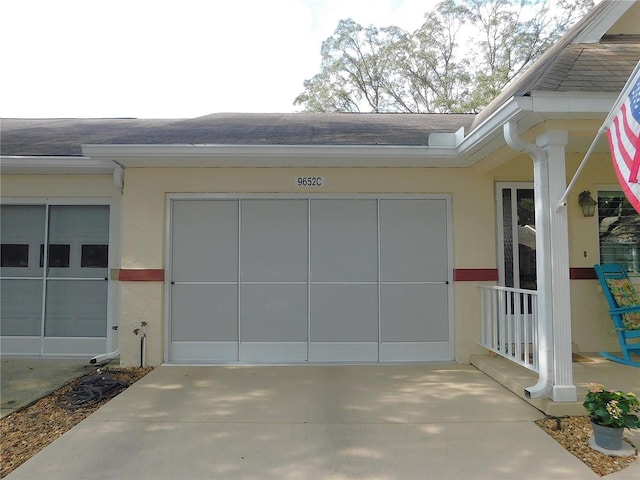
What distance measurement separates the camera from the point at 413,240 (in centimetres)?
552

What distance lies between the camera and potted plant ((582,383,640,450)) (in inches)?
115

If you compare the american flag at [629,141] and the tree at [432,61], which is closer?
the american flag at [629,141]

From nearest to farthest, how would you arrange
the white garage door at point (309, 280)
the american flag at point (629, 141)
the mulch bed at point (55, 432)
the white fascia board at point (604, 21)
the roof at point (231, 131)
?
the american flag at point (629, 141), the mulch bed at point (55, 432), the white fascia board at point (604, 21), the roof at point (231, 131), the white garage door at point (309, 280)

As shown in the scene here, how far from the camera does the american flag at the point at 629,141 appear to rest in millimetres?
2754

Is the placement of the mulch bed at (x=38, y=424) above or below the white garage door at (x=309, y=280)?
below

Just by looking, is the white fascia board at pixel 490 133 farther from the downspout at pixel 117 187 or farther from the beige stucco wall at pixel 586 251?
the downspout at pixel 117 187

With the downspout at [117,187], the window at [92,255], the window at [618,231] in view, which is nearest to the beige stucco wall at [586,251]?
the window at [618,231]

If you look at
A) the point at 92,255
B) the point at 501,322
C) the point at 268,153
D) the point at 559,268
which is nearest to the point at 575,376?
the point at 501,322

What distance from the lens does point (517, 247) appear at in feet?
18.4

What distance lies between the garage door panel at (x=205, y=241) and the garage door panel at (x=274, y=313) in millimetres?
400

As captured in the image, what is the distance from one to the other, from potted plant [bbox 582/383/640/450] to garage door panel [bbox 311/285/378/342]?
270 cm

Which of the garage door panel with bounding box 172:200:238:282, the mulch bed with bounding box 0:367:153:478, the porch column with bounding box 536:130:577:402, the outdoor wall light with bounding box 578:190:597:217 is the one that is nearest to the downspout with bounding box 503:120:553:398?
the porch column with bounding box 536:130:577:402

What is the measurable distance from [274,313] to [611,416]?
3.66 metres

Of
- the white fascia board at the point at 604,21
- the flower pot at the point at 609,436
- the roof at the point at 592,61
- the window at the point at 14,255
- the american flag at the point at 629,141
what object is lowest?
the flower pot at the point at 609,436
